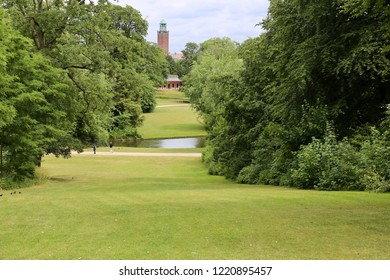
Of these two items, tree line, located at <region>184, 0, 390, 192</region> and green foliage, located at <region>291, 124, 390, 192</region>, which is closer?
green foliage, located at <region>291, 124, 390, 192</region>

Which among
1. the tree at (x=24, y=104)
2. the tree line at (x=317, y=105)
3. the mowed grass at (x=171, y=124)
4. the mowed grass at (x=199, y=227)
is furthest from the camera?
the mowed grass at (x=171, y=124)

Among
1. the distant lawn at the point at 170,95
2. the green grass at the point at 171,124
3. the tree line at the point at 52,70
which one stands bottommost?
the green grass at the point at 171,124

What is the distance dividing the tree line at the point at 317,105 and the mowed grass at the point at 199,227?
3.88 metres

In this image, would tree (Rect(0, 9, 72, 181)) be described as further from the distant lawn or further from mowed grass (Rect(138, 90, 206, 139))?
the distant lawn

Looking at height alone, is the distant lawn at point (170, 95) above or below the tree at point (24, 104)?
below

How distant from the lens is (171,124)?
89.3 metres

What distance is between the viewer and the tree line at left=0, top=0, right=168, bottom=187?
20828mm

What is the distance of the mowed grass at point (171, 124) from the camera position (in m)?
77.7

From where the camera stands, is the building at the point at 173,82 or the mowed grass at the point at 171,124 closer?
the mowed grass at the point at 171,124

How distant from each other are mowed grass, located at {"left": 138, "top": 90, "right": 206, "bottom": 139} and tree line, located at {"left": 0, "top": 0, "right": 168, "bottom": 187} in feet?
150

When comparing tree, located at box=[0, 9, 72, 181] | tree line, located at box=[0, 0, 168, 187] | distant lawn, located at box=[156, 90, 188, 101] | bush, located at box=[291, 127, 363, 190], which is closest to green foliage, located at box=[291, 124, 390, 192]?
bush, located at box=[291, 127, 363, 190]

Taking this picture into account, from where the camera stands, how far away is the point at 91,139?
4581 cm

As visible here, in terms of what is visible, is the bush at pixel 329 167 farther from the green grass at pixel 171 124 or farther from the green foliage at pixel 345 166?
the green grass at pixel 171 124

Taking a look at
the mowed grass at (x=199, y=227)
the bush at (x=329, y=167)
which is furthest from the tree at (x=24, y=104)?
the bush at (x=329, y=167)
